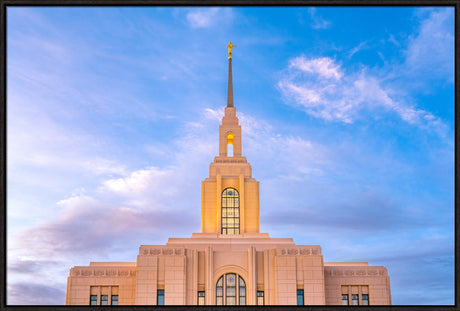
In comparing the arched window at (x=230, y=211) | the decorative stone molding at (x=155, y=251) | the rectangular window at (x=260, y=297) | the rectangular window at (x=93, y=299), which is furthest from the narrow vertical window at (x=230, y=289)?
the rectangular window at (x=93, y=299)

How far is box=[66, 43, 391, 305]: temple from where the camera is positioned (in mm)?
37906

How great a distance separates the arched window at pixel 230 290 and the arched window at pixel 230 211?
8.96 m

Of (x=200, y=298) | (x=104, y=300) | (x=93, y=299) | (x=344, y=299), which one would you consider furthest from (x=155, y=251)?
(x=344, y=299)

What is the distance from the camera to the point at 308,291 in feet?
124

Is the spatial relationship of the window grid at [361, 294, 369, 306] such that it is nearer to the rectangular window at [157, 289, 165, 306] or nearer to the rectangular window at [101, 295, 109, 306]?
the rectangular window at [157, 289, 165, 306]

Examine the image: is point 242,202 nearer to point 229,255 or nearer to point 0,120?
point 229,255

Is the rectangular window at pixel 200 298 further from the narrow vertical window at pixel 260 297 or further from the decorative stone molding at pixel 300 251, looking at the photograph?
the decorative stone molding at pixel 300 251

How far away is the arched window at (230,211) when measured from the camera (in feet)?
156

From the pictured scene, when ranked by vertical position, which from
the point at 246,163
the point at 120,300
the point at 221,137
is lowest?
the point at 120,300

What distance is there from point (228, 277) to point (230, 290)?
3.22 feet

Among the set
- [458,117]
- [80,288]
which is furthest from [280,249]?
[458,117]

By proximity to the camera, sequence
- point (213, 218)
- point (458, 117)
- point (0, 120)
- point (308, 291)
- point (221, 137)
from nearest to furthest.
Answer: point (0, 120) → point (458, 117) → point (308, 291) → point (213, 218) → point (221, 137)

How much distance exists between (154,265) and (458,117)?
29.3 m

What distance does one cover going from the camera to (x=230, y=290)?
3847 cm
